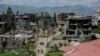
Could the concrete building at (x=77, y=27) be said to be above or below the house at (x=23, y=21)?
above

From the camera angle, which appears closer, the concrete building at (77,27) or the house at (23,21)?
the concrete building at (77,27)

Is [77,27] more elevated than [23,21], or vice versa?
[77,27]

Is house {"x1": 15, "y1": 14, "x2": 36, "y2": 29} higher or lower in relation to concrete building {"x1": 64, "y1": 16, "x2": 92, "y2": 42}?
lower

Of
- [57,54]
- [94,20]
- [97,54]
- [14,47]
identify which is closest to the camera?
[97,54]

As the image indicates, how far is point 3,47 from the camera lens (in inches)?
1233

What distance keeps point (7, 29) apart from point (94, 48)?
35.5 m

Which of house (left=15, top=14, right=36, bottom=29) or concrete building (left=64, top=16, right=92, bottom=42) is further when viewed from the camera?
house (left=15, top=14, right=36, bottom=29)

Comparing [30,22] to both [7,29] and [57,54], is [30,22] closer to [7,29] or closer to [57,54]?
[7,29]

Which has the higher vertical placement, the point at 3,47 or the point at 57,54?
the point at 57,54

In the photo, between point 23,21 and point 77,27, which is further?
point 23,21

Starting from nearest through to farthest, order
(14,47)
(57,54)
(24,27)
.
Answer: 1. (57,54)
2. (14,47)
3. (24,27)

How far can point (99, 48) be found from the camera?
38.7 ft

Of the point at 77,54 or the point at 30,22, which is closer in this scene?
the point at 77,54

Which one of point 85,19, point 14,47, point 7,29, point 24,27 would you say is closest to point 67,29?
point 85,19
